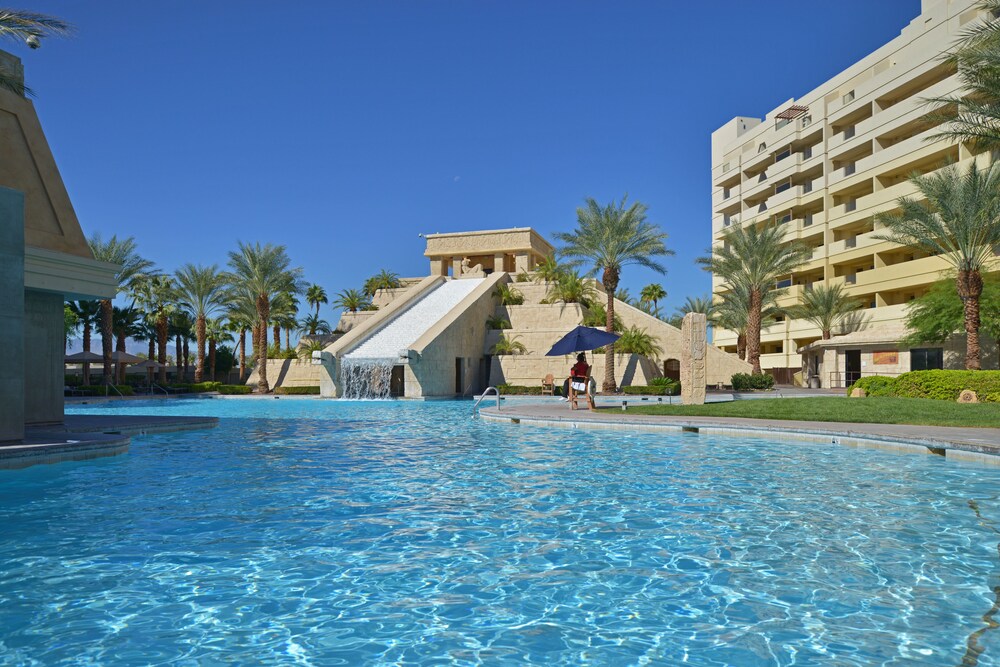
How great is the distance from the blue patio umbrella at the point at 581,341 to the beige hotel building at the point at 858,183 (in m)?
21.8

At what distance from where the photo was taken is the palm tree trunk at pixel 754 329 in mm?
35594

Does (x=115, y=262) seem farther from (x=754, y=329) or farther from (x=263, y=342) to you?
(x=754, y=329)

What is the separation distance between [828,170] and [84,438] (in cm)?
4658

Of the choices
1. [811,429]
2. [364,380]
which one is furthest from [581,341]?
[364,380]

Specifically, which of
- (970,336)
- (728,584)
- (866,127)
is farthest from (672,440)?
(866,127)

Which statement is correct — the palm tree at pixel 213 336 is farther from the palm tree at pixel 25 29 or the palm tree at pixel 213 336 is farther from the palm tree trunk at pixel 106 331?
the palm tree at pixel 25 29

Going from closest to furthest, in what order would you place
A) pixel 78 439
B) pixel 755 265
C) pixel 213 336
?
pixel 78 439 < pixel 755 265 < pixel 213 336

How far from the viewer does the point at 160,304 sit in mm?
45469

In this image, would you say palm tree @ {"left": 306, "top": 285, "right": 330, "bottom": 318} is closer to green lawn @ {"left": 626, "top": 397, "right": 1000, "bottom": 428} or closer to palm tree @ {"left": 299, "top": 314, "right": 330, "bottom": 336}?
→ palm tree @ {"left": 299, "top": 314, "right": 330, "bottom": 336}

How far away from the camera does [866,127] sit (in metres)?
42.0

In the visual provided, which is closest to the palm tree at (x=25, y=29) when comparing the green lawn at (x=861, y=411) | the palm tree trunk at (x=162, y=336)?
the green lawn at (x=861, y=411)

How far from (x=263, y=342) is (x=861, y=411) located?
30784 millimetres

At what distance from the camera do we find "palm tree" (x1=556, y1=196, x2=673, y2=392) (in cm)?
3139

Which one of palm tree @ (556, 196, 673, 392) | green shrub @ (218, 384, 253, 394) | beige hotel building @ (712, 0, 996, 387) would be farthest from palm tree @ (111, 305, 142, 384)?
beige hotel building @ (712, 0, 996, 387)
